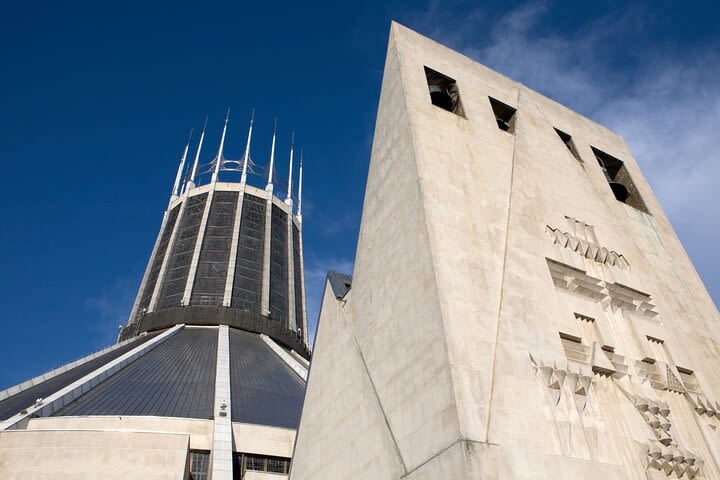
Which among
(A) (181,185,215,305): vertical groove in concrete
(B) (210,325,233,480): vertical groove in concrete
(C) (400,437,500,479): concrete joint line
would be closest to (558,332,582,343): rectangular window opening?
(C) (400,437,500,479): concrete joint line

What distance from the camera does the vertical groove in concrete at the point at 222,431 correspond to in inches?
690

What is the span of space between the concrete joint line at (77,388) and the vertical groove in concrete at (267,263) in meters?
9.82

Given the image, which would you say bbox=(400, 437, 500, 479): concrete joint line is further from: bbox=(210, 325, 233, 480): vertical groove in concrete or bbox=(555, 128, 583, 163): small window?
bbox=(555, 128, 583, 163): small window

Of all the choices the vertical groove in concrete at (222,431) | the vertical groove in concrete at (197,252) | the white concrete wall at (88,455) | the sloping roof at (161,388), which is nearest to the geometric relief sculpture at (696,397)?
the vertical groove in concrete at (222,431)

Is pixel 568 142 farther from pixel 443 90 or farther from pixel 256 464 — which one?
pixel 256 464

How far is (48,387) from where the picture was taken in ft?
79.3

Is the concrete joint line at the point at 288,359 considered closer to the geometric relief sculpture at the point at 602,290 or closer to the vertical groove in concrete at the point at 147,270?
the vertical groove in concrete at the point at 147,270

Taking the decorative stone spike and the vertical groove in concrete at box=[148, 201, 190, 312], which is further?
the vertical groove in concrete at box=[148, 201, 190, 312]

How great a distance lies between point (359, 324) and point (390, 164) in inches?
147

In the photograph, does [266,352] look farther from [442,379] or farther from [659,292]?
[442,379]

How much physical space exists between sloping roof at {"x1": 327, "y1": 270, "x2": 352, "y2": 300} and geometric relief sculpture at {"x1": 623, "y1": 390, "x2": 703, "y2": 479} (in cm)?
644

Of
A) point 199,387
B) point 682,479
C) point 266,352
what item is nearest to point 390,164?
point 682,479

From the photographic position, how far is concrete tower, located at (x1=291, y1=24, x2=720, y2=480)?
28.3 ft

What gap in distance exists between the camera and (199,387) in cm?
2366
